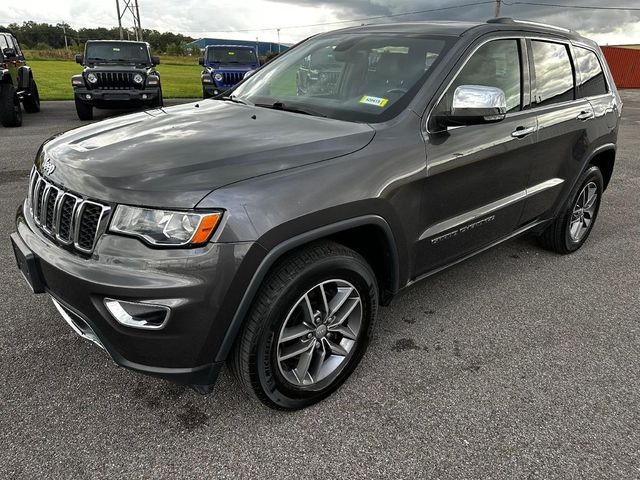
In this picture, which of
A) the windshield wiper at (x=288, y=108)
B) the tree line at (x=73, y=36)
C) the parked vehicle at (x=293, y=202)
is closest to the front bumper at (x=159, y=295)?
the parked vehicle at (x=293, y=202)

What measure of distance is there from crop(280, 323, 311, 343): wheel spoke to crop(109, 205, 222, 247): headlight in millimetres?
611

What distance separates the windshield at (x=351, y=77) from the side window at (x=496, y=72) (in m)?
0.17

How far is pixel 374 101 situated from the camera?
107 inches

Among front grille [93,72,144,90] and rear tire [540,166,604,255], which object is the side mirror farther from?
front grille [93,72,144,90]

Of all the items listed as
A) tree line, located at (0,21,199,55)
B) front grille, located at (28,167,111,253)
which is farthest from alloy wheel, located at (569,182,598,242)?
tree line, located at (0,21,199,55)

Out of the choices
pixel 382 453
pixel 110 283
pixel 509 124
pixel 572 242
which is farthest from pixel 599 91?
pixel 110 283

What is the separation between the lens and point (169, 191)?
1.88 m

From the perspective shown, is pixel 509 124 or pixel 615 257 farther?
pixel 615 257

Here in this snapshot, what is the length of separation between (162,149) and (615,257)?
3.97 m

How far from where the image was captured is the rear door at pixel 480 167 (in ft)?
8.71

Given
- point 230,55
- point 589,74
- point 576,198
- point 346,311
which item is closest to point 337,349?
point 346,311

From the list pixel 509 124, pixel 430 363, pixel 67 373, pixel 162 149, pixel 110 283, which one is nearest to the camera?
pixel 110 283

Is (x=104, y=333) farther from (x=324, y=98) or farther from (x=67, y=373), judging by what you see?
(x=324, y=98)

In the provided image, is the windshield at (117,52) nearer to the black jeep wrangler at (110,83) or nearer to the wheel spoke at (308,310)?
→ the black jeep wrangler at (110,83)
